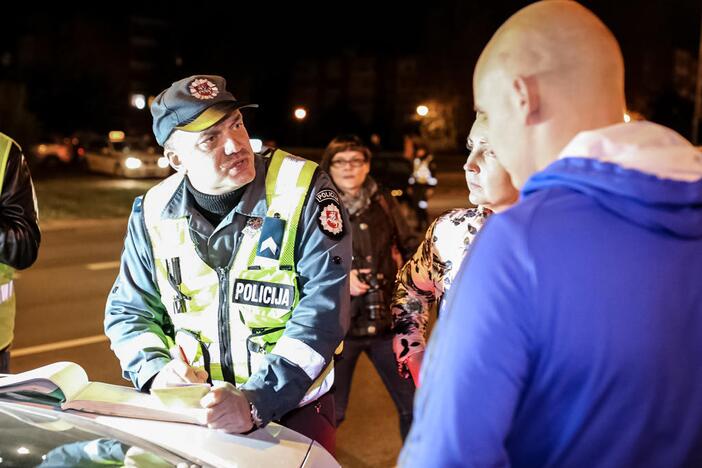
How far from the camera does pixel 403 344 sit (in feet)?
9.80

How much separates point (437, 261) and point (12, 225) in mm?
1792

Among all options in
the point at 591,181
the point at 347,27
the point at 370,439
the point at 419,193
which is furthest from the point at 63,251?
the point at 347,27

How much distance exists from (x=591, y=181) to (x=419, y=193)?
1232cm

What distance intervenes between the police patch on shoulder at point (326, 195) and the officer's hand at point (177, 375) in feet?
2.22

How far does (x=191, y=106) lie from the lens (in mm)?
2645

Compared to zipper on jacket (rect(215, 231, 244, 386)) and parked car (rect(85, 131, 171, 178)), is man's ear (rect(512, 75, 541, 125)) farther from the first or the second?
parked car (rect(85, 131, 171, 178))

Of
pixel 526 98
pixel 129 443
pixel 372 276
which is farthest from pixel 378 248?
pixel 526 98

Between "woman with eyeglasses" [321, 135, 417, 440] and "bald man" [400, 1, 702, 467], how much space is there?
296 cm

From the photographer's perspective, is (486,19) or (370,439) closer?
(370,439)

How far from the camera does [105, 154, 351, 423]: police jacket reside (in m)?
2.44

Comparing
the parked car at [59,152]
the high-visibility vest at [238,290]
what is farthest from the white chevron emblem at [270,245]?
the parked car at [59,152]

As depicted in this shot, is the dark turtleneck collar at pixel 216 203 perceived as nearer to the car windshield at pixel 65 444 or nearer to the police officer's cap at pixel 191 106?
the police officer's cap at pixel 191 106

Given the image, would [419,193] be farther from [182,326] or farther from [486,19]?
[486,19]

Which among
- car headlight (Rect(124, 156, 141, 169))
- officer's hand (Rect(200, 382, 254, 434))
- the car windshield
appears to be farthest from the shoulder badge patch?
car headlight (Rect(124, 156, 141, 169))
